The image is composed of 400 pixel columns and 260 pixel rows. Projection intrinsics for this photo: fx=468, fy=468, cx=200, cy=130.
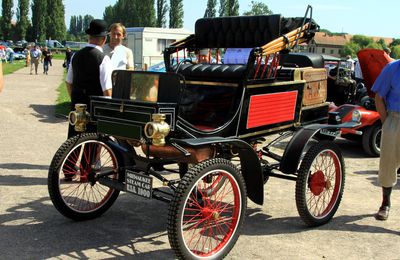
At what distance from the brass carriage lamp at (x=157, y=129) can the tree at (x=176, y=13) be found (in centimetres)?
7372

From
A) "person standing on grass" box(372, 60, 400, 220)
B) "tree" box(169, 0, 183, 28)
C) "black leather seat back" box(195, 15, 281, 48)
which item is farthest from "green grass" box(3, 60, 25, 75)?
"tree" box(169, 0, 183, 28)

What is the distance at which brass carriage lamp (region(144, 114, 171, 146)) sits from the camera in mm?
3291

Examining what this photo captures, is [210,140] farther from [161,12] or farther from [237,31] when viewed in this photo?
[161,12]

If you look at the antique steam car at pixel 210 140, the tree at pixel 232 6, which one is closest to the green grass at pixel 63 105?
the antique steam car at pixel 210 140

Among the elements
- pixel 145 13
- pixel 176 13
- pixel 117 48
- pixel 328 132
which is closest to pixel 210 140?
pixel 328 132

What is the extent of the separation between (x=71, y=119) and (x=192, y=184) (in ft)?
4.58

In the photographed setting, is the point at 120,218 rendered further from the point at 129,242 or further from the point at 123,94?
the point at 123,94

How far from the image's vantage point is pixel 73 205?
458 cm

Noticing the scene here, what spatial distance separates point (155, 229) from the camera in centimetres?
430

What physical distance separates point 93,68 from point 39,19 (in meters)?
80.4

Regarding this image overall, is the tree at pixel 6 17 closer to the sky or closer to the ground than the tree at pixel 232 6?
closer to the ground

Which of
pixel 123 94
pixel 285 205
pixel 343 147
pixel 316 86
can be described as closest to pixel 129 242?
pixel 123 94

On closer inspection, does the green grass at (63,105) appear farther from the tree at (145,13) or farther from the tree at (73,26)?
the tree at (73,26)

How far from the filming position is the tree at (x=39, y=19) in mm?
78062
